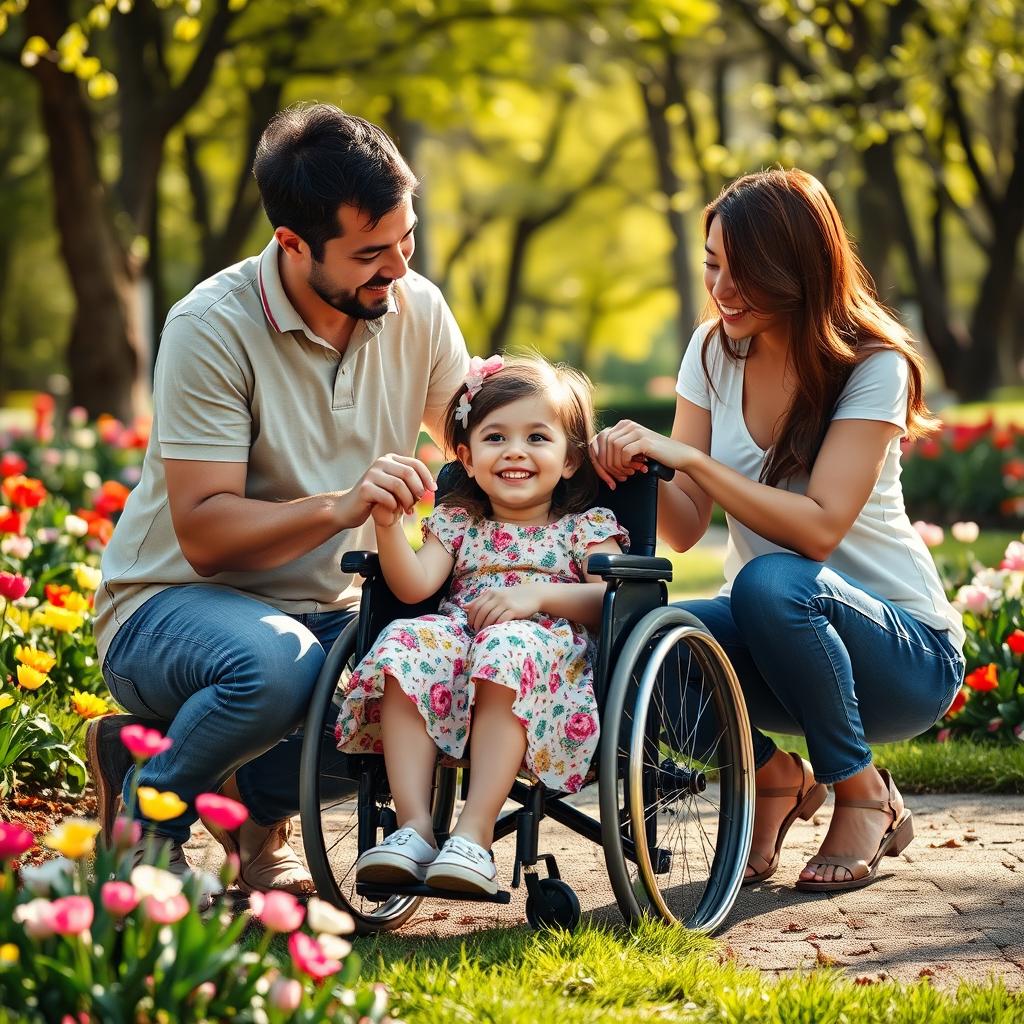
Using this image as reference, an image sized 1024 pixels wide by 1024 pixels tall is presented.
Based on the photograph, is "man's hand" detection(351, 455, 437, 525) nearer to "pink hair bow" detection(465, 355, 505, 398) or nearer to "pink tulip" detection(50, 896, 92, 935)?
"pink hair bow" detection(465, 355, 505, 398)

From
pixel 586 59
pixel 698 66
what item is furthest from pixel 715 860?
pixel 586 59

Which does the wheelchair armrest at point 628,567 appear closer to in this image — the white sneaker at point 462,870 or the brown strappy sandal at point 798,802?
the white sneaker at point 462,870

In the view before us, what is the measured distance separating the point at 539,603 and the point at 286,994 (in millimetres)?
1411

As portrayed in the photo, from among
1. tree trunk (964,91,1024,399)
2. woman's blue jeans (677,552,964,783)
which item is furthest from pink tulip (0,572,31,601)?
tree trunk (964,91,1024,399)

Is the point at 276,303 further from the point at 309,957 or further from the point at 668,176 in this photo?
the point at 668,176

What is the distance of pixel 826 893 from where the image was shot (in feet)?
11.7

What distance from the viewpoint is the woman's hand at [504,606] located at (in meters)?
3.25

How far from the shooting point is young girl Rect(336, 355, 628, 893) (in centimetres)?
304

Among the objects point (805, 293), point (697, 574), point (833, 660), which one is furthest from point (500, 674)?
point (697, 574)

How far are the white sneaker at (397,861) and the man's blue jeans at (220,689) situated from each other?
0.42 metres

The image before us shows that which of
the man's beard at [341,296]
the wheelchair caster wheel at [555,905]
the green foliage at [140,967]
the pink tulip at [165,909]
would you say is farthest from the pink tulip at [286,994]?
the man's beard at [341,296]

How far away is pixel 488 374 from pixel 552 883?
1161 mm

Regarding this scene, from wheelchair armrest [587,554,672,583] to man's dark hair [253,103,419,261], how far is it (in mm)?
931

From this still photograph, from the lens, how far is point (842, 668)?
3441 millimetres
